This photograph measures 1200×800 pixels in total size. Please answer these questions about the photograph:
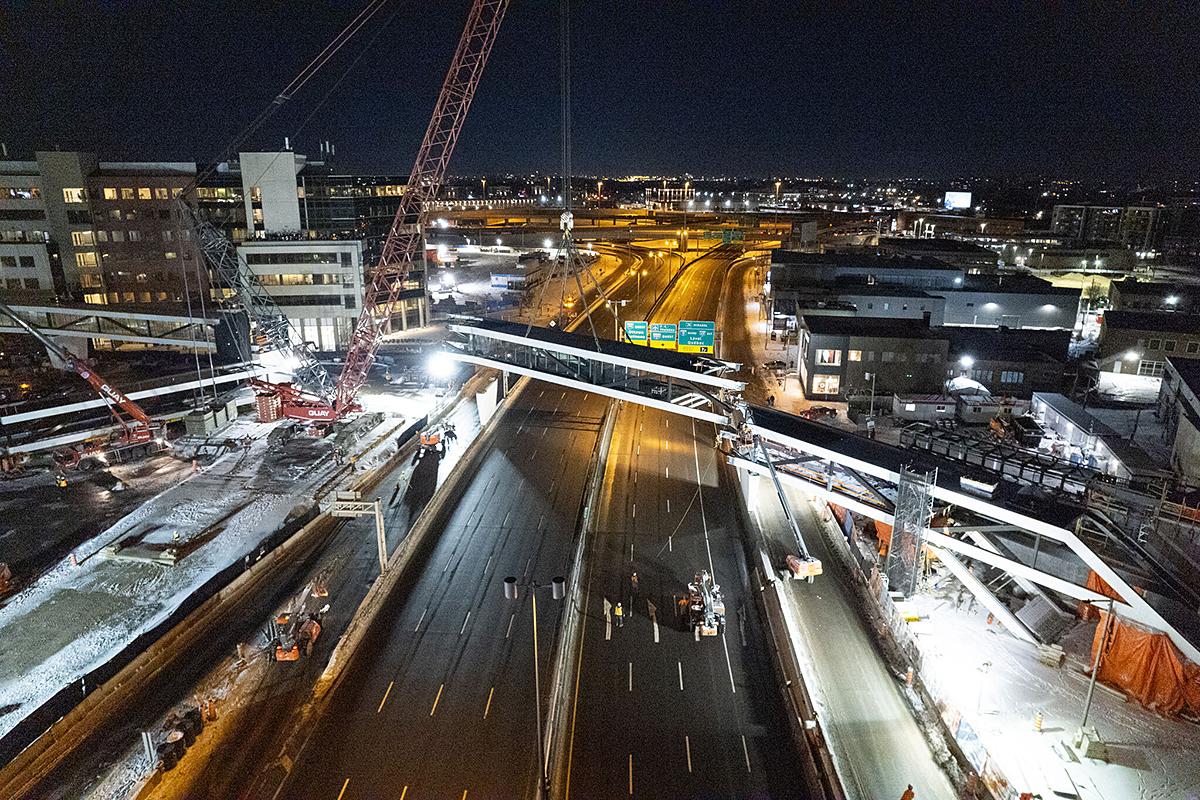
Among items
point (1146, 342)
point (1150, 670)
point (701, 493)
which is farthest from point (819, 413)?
point (1146, 342)

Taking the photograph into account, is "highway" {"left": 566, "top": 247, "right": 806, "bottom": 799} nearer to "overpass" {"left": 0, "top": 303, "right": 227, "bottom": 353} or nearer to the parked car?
the parked car

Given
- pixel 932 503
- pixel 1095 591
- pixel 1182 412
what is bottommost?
pixel 1095 591

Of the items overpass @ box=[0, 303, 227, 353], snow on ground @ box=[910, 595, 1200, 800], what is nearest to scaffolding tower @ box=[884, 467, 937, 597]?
snow on ground @ box=[910, 595, 1200, 800]

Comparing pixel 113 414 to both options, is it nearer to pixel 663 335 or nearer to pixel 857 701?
pixel 663 335

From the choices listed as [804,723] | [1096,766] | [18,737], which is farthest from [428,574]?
[1096,766]

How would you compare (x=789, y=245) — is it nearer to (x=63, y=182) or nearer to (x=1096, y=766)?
(x=63, y=182)
